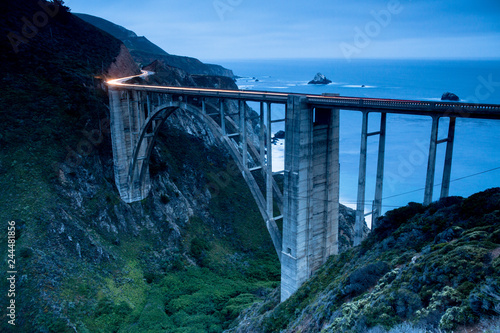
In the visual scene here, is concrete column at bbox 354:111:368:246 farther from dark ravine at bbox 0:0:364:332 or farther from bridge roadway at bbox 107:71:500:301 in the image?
dark ravine at bbox 0:0:364:332

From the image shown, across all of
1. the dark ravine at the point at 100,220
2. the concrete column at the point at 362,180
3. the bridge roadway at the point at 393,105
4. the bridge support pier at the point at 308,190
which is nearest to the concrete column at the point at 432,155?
the bridge roadway at the point at 393,105

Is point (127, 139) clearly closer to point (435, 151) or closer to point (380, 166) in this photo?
point (380, 166)

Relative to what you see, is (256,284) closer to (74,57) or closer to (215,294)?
(215,294)

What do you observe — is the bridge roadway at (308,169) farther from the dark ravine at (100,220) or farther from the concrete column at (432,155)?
the dark ravine at (100,220)

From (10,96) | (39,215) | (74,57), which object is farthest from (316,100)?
(74,57)
